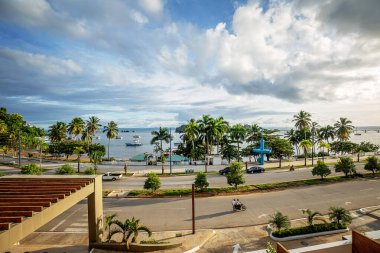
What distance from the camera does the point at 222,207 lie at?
27766mm

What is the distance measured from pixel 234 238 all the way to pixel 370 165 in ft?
107

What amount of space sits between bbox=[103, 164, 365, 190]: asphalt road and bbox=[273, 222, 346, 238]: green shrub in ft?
58.5

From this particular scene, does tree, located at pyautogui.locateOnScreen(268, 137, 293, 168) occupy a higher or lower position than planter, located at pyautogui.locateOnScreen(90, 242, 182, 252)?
higher

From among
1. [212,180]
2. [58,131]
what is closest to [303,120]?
[212,180]

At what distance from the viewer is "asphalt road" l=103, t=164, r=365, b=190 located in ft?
125

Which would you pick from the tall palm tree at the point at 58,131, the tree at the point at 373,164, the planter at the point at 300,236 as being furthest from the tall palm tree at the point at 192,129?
the tall palm tree at the point at 58,131

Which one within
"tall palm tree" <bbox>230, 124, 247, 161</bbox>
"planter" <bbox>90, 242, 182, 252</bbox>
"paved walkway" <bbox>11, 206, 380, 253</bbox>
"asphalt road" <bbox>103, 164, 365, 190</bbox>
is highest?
"tall palm tree" <bbox>230, 124, 247, 161</bbox>

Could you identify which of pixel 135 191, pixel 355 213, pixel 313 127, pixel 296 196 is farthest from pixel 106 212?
pixel 313 127

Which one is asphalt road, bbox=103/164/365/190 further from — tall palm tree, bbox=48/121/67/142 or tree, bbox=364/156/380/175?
tall palm tree, bbox=48/121/67/142

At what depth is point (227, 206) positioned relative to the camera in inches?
1104

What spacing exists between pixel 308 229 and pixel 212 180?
2164 cm

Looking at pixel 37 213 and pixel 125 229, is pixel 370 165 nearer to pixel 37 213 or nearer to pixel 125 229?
pixel 125 229

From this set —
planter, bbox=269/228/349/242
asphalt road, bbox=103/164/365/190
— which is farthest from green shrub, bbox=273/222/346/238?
asphalt road, bbox=103/164/365/190

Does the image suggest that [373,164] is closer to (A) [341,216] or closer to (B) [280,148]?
(B) [280,148]
